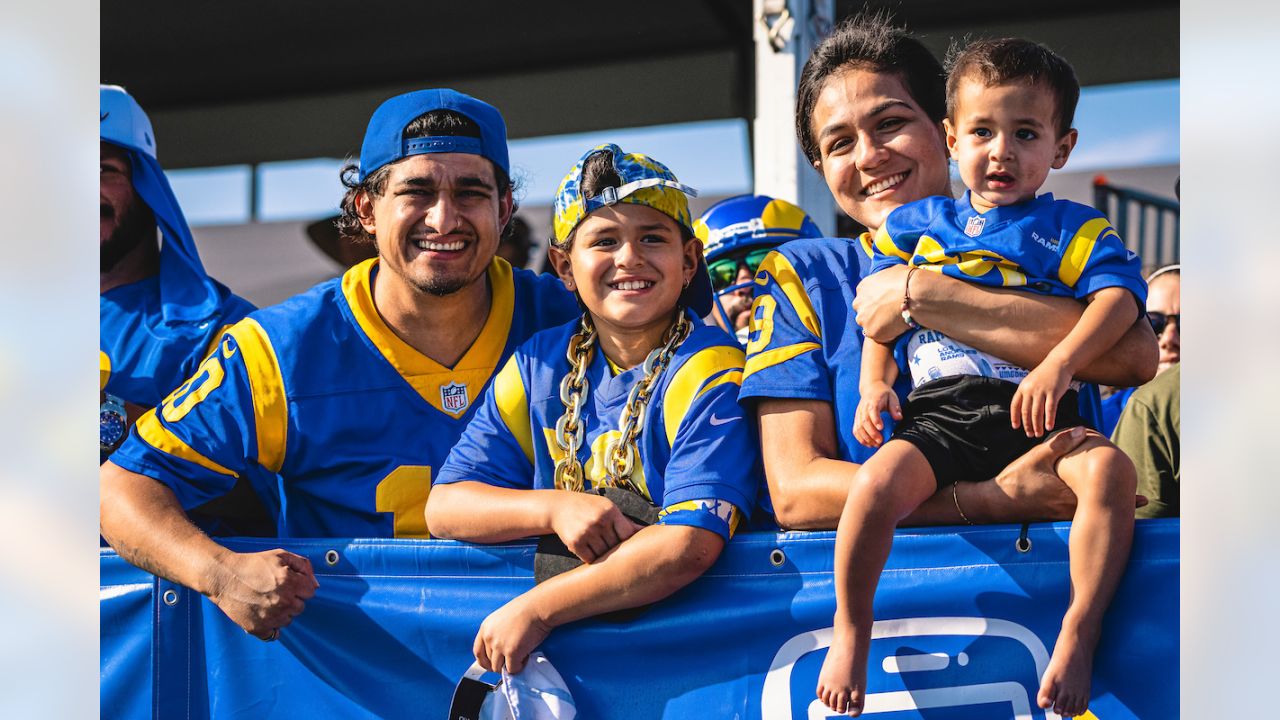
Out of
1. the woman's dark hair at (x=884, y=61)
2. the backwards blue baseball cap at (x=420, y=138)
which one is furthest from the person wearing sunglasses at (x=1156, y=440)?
the backwards blue baseball cap at (x=420, y=138)

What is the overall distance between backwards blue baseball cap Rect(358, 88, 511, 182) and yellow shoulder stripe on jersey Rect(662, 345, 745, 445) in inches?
40.8

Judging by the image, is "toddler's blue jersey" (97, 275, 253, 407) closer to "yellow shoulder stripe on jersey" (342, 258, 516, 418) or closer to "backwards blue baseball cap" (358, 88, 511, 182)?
"yellow shoulder stripe on jersey" (342, 258, 516, 418)

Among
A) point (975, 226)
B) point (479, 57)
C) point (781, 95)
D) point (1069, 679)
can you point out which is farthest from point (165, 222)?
point (479, 57)

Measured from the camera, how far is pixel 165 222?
12.1ft

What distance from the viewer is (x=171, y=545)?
104 inches

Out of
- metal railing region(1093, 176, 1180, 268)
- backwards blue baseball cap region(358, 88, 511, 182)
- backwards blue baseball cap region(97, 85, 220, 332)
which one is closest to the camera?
backwards blue baseball cap region(358, 88, 511, 182)

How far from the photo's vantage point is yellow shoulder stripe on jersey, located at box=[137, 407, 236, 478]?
2.82 metres

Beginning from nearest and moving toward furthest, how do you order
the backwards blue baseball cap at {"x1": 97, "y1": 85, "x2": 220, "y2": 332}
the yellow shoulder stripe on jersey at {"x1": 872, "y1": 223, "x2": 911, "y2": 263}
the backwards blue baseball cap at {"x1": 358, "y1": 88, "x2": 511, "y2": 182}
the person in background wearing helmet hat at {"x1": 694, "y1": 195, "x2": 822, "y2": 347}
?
the yellow shoulder stripe on jersey at {"x1": 872, "y1": 223, "x2": 911, "y2": 263} < the backwards blue baseball cap at {"x1": 358, "y1": 88, "x2": 511, "y2": 182} < the backwards blue baseball cap at {"x1": 97, "y1": 85, "x2": 220, "y2": 332} < the person in background wearing helmet hat at {"x1": 694, "y1": 195, "x2": 822, "y2": 347}

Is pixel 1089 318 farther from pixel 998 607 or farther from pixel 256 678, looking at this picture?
pixel 256 678

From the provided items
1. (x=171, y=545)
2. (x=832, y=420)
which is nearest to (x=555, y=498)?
(x=832, y=420)

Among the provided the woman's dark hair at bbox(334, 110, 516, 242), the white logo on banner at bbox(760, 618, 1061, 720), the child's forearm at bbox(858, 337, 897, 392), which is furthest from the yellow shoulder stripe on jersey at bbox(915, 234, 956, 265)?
the woman's dark hair at bbox(334, 110, 516, 242)

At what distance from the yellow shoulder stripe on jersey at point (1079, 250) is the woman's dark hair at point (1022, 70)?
0.73ft

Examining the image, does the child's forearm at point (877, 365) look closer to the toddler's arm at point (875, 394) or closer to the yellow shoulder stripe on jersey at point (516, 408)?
the toddler's arm at point (875, 394)

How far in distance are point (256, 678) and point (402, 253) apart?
1135 mm
